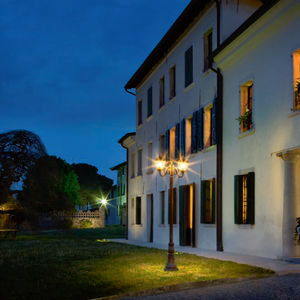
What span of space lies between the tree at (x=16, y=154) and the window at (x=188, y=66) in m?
6.35

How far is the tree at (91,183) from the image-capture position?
8312 centimetres

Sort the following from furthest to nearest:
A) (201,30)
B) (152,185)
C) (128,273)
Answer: (152,185) < (201,30) < (128,273)

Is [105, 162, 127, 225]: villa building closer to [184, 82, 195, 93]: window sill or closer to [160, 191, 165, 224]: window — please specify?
[160, 191, 165, 224]: window

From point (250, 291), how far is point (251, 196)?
6.06 metres

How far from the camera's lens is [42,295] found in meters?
7.90

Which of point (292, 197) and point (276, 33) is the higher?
point (276, 33)

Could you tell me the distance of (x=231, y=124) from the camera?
50.2 ft

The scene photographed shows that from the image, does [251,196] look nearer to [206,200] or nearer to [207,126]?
[206,200]

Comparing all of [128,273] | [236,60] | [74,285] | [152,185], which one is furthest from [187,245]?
[74,285]

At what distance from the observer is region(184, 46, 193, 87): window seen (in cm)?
1920

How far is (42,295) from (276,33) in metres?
8.70

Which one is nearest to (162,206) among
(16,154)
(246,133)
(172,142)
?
(172,142)

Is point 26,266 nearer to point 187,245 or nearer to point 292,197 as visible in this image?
point 292,197

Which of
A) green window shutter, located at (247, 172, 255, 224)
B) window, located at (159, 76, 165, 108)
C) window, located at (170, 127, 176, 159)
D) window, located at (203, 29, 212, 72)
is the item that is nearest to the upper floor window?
window, located at (170, 127, 176, 159)
